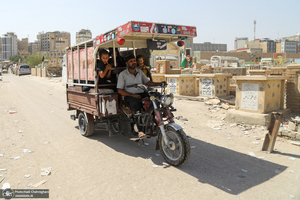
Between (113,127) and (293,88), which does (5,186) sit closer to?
(113,127)

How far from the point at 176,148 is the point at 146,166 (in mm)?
625

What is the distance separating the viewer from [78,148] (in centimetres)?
530

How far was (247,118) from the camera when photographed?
7.01 meters

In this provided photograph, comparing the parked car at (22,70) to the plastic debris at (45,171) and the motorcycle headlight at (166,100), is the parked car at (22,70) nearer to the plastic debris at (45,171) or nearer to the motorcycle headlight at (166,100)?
the plastic debris at (45,171)

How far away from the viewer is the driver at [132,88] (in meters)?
4.84

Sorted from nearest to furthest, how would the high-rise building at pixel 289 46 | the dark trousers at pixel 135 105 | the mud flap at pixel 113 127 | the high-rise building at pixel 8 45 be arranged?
the dark trousers at pixel 135 105
the mud flap at pixel 113 127
the high-rise building at pixel 289 46
the high-rise building at pixel 8 45

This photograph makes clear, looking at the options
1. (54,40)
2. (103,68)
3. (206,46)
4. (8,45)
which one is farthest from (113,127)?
(8,45)

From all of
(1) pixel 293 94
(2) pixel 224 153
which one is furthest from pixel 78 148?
(1) pixel 293 94

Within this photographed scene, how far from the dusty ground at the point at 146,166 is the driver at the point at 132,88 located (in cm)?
88

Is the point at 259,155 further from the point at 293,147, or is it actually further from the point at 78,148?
the point at 78,148

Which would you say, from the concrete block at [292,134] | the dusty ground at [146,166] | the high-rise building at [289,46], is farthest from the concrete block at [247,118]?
the high-rise building at [289,46]

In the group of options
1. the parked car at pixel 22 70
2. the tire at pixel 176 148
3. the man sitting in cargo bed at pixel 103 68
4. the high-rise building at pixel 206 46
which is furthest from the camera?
the high-rise building at pixel 206 46

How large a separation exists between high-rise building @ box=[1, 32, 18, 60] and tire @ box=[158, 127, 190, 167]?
689ft

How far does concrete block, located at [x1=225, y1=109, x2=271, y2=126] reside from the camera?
6.73 m
